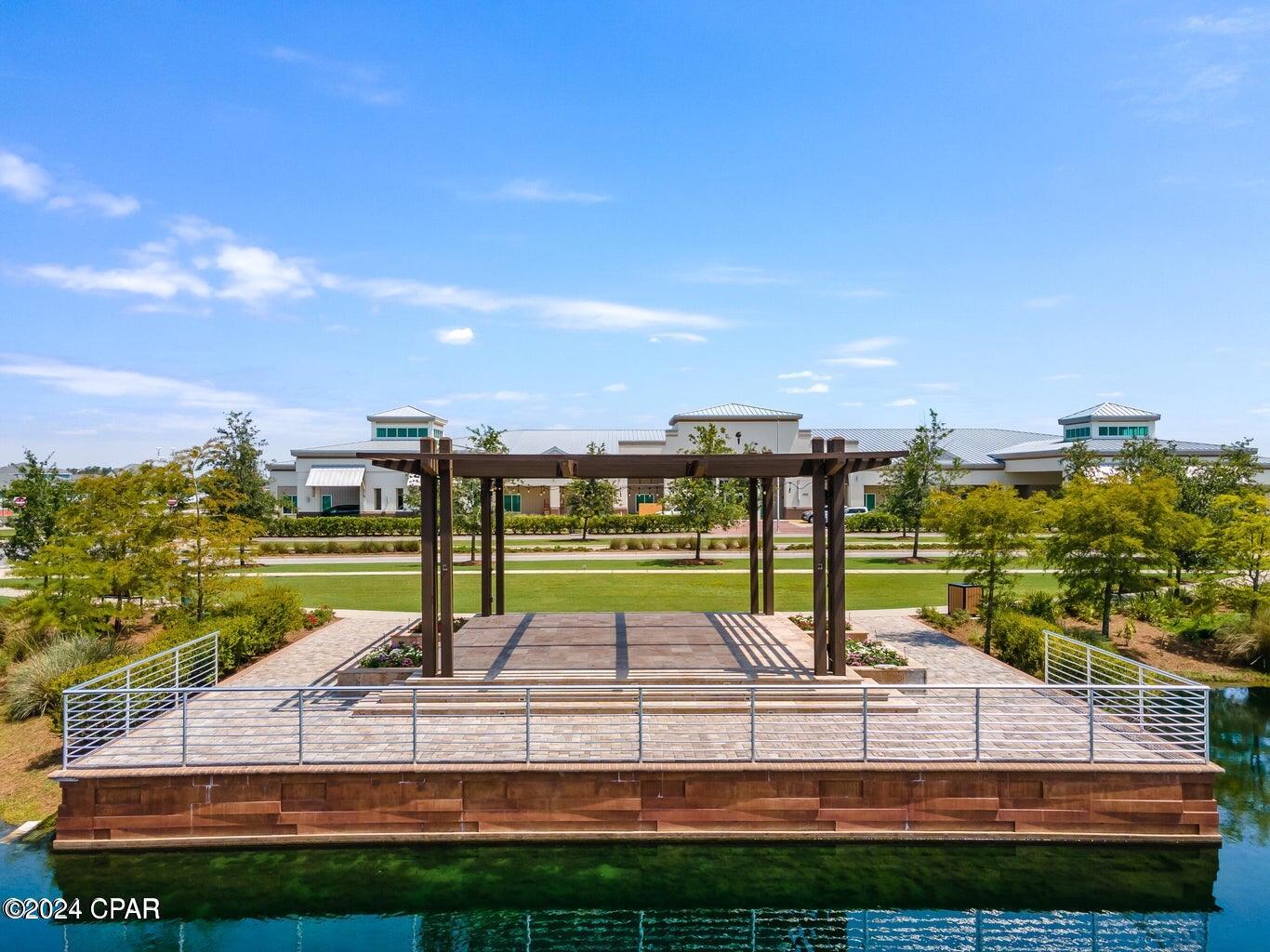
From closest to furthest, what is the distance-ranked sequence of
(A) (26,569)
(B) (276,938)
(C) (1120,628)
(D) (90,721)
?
1. (B) (276,938)
2. (D) (90,721)
3. (A) (26,569)
4. (C) (1120,628)

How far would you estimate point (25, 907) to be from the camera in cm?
813

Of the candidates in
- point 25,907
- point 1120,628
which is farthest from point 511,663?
point 1120,628

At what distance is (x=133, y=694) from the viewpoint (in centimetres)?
1012

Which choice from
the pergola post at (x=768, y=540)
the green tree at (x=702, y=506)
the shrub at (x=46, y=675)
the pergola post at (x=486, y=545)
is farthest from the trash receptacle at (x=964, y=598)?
the shrub at (x=46, y=675)

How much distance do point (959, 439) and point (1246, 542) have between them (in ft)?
187

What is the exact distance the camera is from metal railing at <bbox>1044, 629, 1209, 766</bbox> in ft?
31.9

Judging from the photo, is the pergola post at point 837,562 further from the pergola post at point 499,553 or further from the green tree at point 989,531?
the pergola post at point 499,553

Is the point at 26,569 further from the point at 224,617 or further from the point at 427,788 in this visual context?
the point at 427,788

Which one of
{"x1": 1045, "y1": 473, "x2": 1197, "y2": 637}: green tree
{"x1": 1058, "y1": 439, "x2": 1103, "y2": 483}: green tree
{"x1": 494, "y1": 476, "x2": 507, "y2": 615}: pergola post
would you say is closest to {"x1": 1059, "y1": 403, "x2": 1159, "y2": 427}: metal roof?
{"x1": 1058, "y1": 439, "x2": 1103, "y2": 483}: green tree

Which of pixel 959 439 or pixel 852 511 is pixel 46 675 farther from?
pixel 959 439

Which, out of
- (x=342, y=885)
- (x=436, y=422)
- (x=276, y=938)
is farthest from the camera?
(x=436, y=422)

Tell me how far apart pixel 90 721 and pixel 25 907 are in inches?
136

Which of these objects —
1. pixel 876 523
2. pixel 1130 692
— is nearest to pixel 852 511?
pixel 876 523

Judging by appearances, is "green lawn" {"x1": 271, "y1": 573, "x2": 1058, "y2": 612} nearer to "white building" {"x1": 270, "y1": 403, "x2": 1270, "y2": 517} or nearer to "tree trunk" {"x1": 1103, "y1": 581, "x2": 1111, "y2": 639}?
"tree trunk" {"x1": 1103, "y1": 581, "x2": 1111, "y2": 639}
